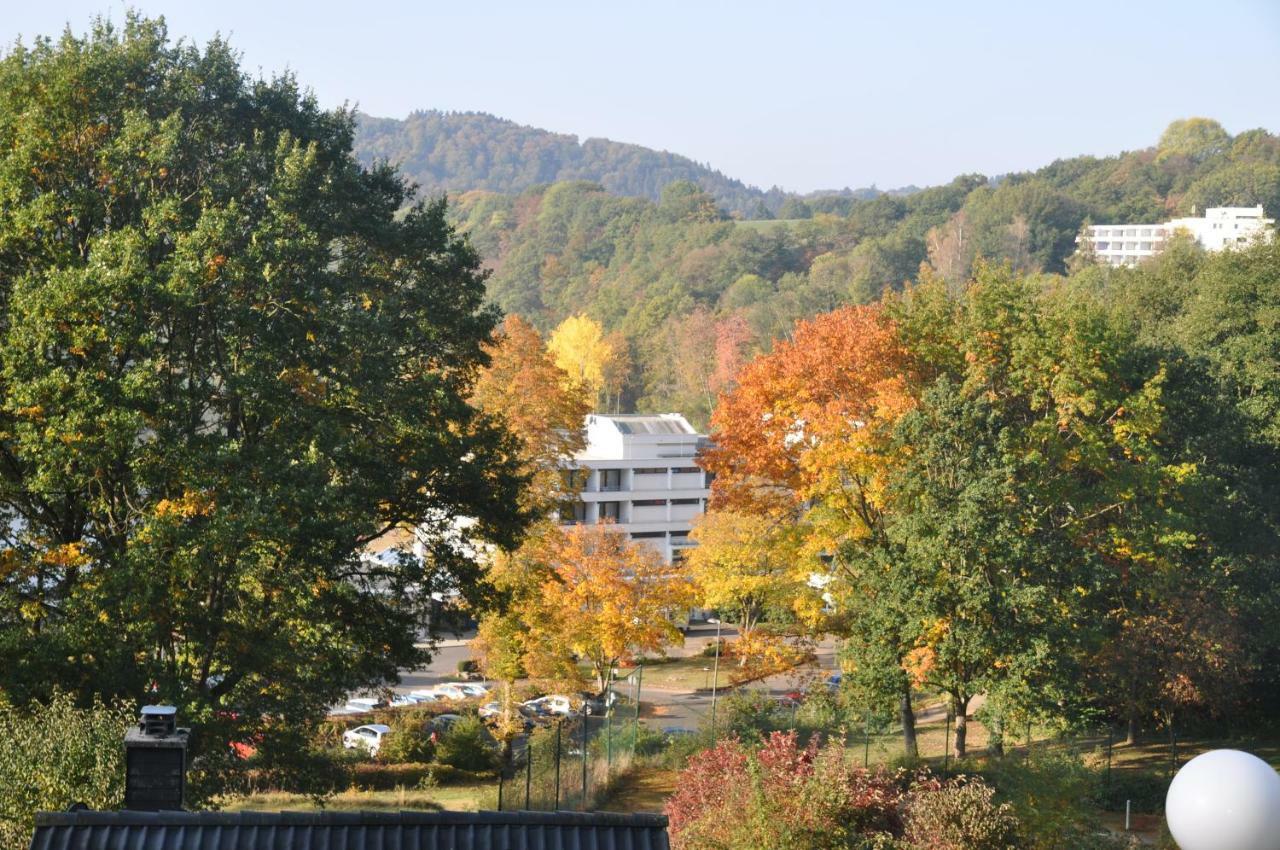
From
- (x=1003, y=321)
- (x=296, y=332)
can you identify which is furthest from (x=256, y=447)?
(x=1003, y=321)

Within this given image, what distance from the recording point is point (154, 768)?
10508mm

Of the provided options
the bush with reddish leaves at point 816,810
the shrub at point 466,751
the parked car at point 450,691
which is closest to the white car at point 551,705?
the parked car at point 450,691

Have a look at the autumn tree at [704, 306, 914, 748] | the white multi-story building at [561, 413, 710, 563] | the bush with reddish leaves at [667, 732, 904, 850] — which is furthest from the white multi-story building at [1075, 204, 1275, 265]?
the bush with reddish leaves at [667, 732, 904, 850]

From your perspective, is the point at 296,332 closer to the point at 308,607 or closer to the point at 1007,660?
the point at 308,607

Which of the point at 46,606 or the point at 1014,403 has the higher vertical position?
the point at 1014,403

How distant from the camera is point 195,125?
2111cm

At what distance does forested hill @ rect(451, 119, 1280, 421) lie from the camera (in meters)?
104

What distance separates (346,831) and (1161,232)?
12061 centimetres

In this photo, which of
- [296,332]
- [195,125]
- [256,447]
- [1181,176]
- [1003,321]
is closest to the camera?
[256,447]

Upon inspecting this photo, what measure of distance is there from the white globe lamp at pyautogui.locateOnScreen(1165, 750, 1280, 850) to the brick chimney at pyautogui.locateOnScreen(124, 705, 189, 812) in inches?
316

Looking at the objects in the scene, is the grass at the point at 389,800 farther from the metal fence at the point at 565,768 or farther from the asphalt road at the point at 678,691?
the asphalt road at the point at 678,691

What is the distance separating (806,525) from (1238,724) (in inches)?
484

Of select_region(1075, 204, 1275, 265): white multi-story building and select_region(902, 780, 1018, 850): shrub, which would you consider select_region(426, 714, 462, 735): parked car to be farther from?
select_region(1075, 204, 1275, 265): white multi-story building

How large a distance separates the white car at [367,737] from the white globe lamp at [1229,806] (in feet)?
81.6
